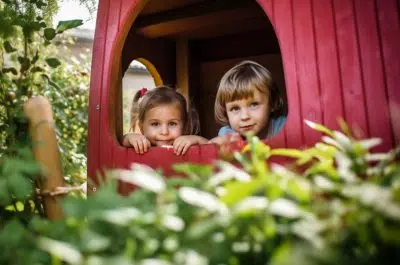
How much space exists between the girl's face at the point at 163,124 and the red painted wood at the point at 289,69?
0.98 m

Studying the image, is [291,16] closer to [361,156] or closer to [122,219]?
[361,156]

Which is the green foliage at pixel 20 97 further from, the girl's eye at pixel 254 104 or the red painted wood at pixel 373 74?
the red painted wood at pixel 373 74

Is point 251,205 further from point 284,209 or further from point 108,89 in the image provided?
point 108,89

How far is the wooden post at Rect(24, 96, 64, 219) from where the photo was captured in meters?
1.65

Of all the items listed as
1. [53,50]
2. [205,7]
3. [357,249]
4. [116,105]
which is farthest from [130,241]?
[53,50]

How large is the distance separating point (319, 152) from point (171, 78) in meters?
2.70

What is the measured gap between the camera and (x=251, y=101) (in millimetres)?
2252

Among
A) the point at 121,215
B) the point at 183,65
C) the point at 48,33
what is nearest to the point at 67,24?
the point at 48,33

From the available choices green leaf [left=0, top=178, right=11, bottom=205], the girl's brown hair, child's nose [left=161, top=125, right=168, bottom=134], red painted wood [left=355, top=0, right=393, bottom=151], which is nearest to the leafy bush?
green leaf [left=0, top=178, right=11, bottom=205]

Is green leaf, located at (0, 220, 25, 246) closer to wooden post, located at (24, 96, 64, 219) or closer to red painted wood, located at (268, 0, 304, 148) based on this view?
wooden post, located at (24, 96, 64, 219)

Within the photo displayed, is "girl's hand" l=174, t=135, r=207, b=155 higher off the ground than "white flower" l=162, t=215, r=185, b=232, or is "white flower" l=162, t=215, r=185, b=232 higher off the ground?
"girl's hand" l=174, t=135, r=207, b=155

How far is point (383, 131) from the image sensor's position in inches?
57.3

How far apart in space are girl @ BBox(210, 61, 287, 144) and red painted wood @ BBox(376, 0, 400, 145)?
32.5 inches

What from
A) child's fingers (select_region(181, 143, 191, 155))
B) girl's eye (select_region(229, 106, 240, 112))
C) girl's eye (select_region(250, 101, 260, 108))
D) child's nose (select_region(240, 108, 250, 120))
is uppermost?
girl's eye (select_region(250, 101, 260, 108))
